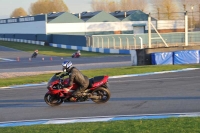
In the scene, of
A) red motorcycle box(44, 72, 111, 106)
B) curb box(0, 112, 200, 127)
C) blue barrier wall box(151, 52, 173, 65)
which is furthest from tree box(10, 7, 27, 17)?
curb box(0, 112, 200, 127)

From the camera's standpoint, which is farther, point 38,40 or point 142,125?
point 38,40

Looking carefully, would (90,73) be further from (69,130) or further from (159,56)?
(69,130)

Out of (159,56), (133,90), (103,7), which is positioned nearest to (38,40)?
(159,56)

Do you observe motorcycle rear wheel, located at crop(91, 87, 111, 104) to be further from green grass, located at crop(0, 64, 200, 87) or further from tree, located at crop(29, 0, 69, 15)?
tree, located at crop(29, 0, 69, 15)

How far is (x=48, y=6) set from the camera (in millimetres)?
157750

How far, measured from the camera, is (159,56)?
99.1 feet

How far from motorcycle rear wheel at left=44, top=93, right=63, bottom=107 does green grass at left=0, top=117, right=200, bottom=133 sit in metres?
3.88

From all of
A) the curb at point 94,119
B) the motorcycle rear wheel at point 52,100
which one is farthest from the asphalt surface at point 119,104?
the curb at point 94,119

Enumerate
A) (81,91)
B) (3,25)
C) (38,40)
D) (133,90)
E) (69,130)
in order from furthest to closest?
(3,25), (38,40), (133,90), (81,91), (69,130)

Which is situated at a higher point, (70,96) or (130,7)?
(130,7)

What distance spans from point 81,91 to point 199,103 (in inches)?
141

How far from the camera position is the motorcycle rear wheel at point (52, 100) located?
14.1m

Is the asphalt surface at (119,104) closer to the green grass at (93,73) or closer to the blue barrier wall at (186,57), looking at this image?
the green grass at (93,73)

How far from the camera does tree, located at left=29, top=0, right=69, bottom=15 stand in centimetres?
15700
